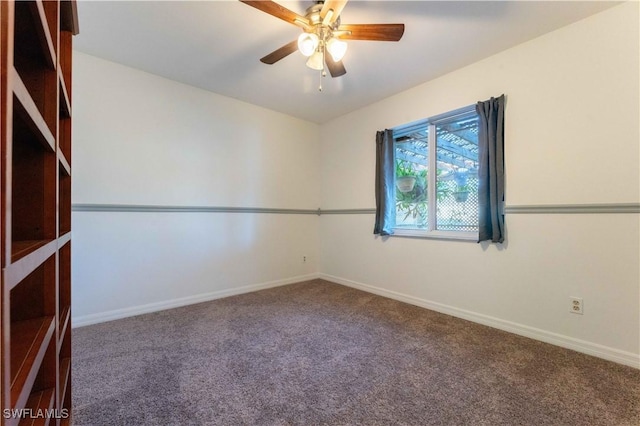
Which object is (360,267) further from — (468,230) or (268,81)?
(268,81)

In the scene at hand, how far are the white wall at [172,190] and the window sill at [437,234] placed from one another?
4.48 ft

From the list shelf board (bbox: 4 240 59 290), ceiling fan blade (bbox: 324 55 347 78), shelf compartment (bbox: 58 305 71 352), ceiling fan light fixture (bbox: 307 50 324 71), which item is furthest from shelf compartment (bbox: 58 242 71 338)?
ceiling fan blade (bbox: 324 55 347 78)

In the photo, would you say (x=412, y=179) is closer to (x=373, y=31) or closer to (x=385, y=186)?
(x=385, y=186)

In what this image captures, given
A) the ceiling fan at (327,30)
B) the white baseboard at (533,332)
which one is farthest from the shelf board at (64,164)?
the white baseboard at (533,332)

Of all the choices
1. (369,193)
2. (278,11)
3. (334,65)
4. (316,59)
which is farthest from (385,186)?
(278,11)

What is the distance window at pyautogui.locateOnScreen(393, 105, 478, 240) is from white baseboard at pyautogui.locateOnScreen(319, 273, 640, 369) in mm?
652

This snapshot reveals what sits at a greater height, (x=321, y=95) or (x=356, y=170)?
(x=321, y=95)

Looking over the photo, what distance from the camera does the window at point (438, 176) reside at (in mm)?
2422

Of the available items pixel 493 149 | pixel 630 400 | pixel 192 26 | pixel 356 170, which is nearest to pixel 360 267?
pixel 356 170

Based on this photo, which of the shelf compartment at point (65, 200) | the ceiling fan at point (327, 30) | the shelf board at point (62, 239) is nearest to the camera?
the shelf board at point (62, 239)

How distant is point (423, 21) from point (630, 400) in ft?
7.82

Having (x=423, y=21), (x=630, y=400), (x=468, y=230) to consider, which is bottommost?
(x=630, y=400)

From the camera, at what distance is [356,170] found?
3.35 metres

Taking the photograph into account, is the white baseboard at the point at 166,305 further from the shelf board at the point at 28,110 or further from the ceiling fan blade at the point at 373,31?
the ceiling fan blade at the point at 373,31
